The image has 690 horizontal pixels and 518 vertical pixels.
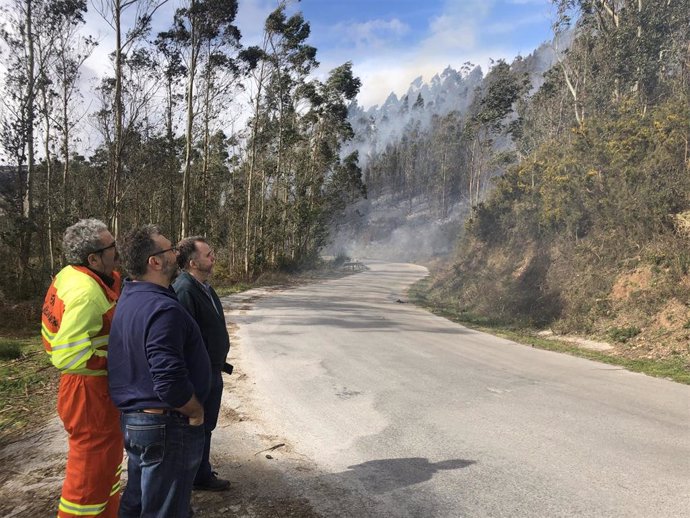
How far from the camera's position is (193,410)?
2.27m

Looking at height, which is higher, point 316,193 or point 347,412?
point 316,193

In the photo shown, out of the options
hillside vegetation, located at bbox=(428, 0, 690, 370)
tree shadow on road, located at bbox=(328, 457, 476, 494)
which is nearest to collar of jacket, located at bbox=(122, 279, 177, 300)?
tree shadow on road, located at bbox=(328, 457, 476, 494)

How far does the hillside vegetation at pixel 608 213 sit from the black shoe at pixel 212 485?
8589 millimetres

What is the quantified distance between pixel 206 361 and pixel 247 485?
159cm

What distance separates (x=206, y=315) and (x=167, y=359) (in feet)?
3.59

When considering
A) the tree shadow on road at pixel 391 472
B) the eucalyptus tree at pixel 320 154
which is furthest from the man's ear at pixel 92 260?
the eucalyptus tree at pixel 320 154

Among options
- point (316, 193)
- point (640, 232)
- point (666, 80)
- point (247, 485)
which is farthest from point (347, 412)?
point (316, 193)

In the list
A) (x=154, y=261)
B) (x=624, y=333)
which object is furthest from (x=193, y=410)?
(x=624, y=333)

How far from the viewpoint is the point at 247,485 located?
3.49 metres

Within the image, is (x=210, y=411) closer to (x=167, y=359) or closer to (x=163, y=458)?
(x=163, y=458)

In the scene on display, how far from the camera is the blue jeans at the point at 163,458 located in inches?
87.7

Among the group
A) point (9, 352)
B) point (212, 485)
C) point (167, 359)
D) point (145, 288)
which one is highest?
point (145, 288)

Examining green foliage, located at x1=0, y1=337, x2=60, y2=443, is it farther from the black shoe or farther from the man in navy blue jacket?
the man in navy blue jacket

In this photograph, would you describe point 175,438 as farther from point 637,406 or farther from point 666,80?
point 666,80
